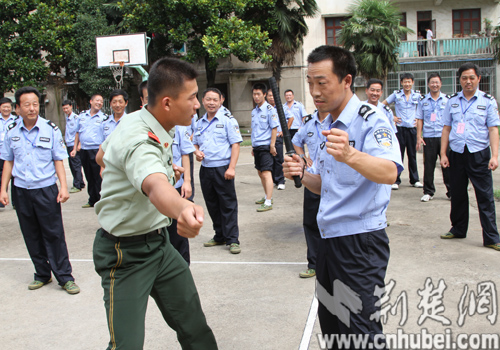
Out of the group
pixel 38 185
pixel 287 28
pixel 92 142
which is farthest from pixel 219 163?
pixel 287 28

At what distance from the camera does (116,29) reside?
71.7 ft

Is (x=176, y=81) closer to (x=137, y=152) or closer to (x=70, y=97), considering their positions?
(x=137, y=152)

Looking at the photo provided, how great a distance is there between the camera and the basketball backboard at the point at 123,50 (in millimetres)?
16250

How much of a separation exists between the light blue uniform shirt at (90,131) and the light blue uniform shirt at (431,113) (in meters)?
5.78

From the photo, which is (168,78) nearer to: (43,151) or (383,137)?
(383,137)

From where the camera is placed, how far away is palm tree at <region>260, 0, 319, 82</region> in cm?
1992

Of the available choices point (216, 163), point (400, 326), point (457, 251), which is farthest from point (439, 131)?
point (400, 326)

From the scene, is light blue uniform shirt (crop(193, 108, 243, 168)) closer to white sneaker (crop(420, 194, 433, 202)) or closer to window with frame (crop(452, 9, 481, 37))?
white sneaker (crop(420, 194, 433, 202))

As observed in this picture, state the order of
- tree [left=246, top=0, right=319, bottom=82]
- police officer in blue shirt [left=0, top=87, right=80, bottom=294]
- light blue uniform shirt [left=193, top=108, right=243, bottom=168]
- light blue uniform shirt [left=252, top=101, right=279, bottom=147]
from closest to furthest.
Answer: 1. police officer in blue shirt [left=0, top=87, right=80, bottom=294]
2. light blue uniform shirt [left=193, top=108, right=243, bottom=168]
3. light blue uniform shirt [left=252, top=101, right=279, bottom=147]
4. tree [left=246, top=0, right=319, bottom=82]

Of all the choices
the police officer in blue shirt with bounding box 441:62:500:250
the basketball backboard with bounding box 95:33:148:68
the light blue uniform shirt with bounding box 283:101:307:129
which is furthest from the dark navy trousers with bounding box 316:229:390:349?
the basketball backboard with bounding box 95:33:148:68

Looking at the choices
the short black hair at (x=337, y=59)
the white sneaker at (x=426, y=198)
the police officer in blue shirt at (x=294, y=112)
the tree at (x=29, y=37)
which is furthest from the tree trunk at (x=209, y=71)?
the short black hair at (x=337, y=59)

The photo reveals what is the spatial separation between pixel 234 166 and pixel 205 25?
1582cm

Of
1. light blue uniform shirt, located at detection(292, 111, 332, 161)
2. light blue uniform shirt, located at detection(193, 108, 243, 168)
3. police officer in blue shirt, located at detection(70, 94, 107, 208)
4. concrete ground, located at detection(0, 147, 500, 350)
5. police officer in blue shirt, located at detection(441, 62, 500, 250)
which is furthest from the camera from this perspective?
police officer in blue shirt, located at detection(70, 94, 107, 208)

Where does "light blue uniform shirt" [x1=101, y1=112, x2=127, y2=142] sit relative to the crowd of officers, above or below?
above
